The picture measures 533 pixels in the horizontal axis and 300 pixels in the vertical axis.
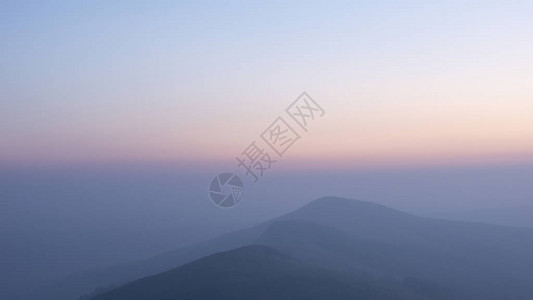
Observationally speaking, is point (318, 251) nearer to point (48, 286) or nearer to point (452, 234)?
point (452, 234)

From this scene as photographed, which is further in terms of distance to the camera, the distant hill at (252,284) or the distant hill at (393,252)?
the distant hill at (393,252)

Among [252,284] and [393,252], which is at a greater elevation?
[252,284]

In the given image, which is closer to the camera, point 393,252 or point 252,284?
point 252,284

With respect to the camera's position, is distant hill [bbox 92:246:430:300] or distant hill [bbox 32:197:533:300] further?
distant hill [bbox 32:197:533:300]

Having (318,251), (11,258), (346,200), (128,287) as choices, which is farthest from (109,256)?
(128,287)
